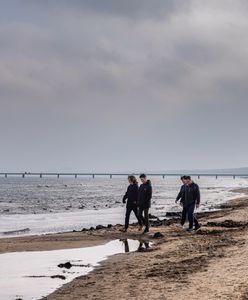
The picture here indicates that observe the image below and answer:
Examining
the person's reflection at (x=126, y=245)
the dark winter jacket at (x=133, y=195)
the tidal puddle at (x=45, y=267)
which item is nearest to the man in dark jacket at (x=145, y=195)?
the dark winter jacket at (x=133, y=195)

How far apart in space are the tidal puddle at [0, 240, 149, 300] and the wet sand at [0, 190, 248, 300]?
1.26 ft

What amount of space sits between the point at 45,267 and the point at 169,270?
2.92 meters

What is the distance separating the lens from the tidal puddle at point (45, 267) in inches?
372

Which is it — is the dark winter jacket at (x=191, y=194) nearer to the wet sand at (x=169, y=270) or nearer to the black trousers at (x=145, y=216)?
the black trousers at (x=145, y=216)

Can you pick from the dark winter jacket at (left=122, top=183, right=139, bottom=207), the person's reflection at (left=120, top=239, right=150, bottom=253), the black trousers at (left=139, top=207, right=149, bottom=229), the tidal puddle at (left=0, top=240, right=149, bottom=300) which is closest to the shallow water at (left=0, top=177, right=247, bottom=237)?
the dark winter jacket at (left=122, top=183, right=139, bottom=207)

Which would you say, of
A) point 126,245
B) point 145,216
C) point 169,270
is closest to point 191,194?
point 145,216

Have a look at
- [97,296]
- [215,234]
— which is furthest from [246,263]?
[215,234]

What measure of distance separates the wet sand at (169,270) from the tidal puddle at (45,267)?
385 mm

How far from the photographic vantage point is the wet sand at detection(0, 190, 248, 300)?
876cm

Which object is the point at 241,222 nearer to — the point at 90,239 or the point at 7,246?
the point at 90,239

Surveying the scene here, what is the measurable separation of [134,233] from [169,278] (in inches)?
340

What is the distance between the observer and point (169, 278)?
32.4ft

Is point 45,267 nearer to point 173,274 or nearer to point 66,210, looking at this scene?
point 173,274

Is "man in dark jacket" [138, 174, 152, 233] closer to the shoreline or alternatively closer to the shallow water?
the shoreline
